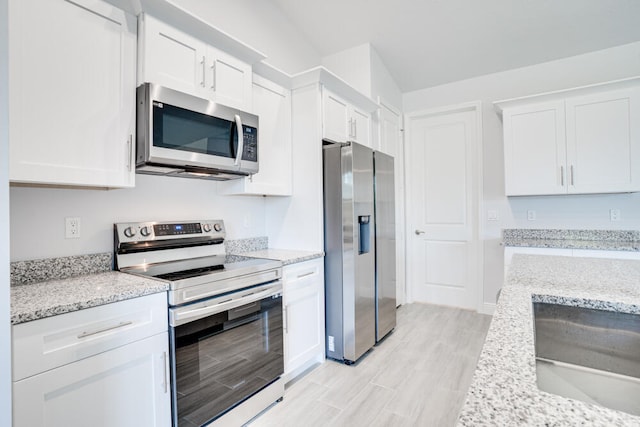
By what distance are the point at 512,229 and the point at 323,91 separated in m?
2.57

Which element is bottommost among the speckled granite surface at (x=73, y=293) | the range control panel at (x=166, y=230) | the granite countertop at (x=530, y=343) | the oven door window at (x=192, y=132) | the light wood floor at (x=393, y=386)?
the light wood floor at (x=393, y=386)

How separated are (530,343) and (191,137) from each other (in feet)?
6.00

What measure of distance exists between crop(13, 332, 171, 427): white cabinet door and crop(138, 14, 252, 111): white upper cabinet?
1.36 meters

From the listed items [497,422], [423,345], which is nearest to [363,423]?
[423,345]

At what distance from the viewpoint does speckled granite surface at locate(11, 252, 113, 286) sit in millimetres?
1496

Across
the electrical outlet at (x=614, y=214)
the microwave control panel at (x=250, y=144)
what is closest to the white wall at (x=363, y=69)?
the microwave control panel at (x=250, y=144)

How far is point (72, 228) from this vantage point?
1.69m

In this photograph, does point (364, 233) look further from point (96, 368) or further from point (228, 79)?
point (96, 368)

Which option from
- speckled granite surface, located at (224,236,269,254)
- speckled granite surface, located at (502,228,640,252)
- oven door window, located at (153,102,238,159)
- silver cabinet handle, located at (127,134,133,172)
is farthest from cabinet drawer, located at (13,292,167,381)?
speckled granite surface, located at (502,228,640,252)

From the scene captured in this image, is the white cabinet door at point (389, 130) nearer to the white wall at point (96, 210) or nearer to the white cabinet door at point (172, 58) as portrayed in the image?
the white wall at point (96, 210)

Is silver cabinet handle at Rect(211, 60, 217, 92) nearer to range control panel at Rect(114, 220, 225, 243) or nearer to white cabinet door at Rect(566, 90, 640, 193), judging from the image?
range control panel at Rect(114, 220, 225, 243)

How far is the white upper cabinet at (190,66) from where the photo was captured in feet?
5.60

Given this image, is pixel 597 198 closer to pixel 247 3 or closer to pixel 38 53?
pixel 247 3

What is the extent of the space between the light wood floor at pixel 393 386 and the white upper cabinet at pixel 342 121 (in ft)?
6.18
